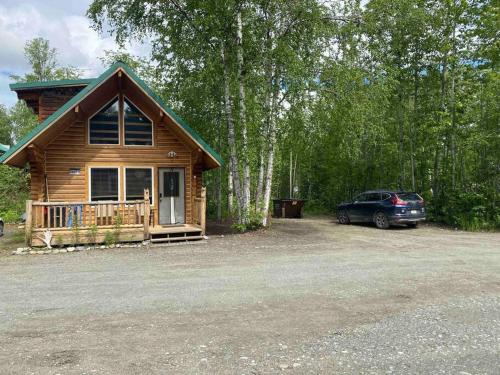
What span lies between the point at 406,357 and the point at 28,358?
3882 mm

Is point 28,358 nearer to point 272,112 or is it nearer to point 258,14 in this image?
point 272,112

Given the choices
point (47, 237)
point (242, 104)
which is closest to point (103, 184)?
point (47, 237)

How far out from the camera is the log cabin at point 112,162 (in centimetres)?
1180

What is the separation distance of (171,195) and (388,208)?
886 cm

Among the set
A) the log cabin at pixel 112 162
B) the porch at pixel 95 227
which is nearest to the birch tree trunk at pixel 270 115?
the log cabin at pixel 112 162

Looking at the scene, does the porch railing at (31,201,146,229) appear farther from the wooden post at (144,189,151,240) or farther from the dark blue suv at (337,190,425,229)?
the dark blue suv at (337,190,425,229)

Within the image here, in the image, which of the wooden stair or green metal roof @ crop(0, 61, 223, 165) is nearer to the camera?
green metal roof @ crop(0, 61, 223, 165)

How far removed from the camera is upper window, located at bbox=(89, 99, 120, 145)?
13.4 meters

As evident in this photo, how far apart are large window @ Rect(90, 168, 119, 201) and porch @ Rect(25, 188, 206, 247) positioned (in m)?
0.59

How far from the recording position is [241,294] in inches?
247

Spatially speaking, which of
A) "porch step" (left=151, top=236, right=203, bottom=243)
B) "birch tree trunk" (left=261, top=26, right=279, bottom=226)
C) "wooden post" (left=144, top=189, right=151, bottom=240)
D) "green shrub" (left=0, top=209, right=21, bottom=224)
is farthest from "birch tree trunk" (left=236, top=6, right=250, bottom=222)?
"green shrub" (left=0, top=209, right=21, bottom=224)

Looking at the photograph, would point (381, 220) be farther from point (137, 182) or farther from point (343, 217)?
point (137, 182)

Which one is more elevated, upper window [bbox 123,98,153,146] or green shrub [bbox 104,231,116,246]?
upper window [bbox 123,98,153,146]

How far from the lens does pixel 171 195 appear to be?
14594 mm
